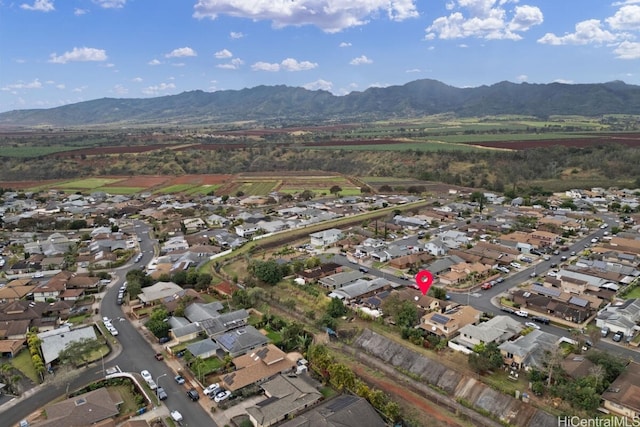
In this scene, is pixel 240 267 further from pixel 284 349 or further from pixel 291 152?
pixel 291 152

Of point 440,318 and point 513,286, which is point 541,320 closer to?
point 513,286

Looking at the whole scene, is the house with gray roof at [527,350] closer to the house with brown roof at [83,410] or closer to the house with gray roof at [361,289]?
the house with gray roof at [361,289]

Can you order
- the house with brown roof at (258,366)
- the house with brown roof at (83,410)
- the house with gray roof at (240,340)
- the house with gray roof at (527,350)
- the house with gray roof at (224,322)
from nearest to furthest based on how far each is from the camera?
the house with brown roof at (83,410)
the house with brown roof at (258,366)
the house with gray roof at (527,350)
the house with gray roof at (240,340)
the house with gray roof at (224,322)

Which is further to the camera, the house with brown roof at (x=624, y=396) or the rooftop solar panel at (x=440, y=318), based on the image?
the rooftop solar panel at (x=440, y=318)

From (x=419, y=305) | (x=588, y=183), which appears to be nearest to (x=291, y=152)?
(x=588, y=183)

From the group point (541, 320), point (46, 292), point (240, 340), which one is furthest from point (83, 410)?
point (541, 320)

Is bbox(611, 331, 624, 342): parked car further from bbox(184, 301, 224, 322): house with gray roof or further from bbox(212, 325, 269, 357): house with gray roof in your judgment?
bbox(184, 301, 224, 322): house with gray roof

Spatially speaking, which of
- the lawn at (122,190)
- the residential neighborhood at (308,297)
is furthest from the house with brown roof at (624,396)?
the lawn at (122,190)
